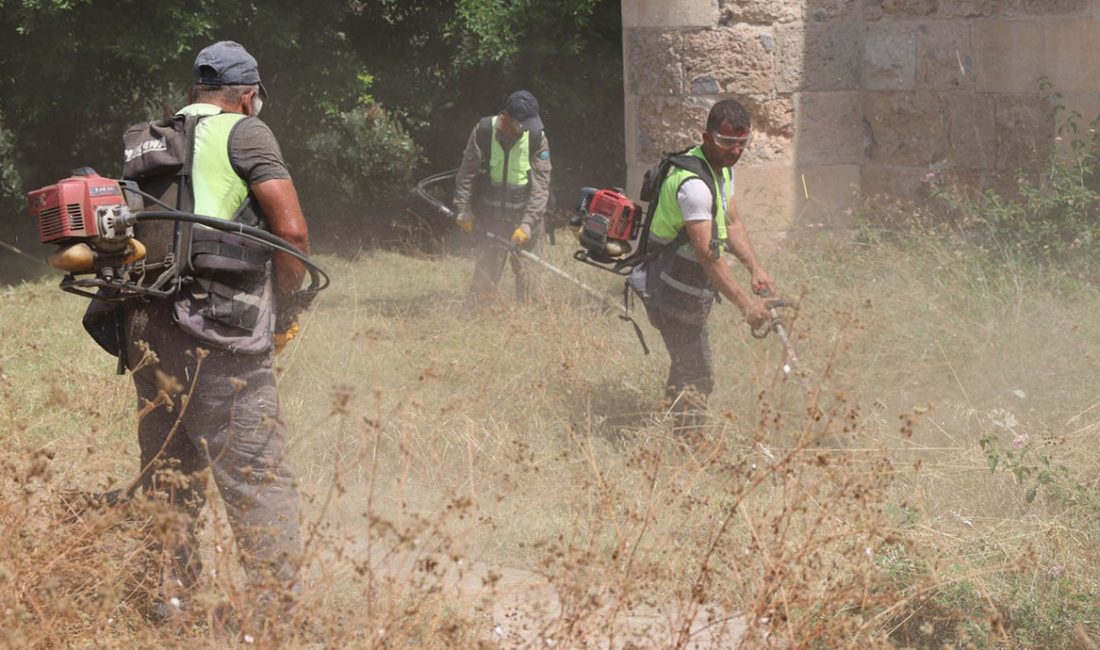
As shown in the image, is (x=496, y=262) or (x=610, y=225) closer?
(x=610, y=225)

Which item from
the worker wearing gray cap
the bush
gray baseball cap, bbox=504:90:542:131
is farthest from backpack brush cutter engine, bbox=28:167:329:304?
the bush

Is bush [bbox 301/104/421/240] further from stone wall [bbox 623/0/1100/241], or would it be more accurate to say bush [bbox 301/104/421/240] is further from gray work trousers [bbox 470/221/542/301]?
stone wall [bbox 623/0/1100/241]

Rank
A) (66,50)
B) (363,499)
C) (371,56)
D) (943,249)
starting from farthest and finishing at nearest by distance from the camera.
→ (371,56), (66,50), (943,249), (363,499)

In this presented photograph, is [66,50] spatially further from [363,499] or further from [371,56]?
[363,499]

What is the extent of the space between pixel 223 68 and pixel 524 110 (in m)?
4.38

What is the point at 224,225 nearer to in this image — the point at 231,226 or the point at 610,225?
the point at 231,226

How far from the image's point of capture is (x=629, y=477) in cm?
514

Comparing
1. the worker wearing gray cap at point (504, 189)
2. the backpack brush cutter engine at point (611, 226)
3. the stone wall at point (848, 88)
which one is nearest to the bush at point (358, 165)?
the worker wearing gray cap at point (504, 189)

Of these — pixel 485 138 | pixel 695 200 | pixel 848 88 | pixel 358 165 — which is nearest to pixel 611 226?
pixel 695 200

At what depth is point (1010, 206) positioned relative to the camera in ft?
25.6

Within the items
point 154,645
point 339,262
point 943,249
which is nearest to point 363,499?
point 154,645

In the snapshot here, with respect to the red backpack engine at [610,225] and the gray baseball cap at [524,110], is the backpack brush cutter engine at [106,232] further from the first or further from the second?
the gray baseball cap at [524,110]

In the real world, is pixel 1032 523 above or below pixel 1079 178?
below

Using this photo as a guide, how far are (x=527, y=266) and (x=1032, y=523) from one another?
4.59m
